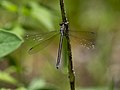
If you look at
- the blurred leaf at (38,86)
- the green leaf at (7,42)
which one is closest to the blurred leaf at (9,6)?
the blurred leaf at (38,86)

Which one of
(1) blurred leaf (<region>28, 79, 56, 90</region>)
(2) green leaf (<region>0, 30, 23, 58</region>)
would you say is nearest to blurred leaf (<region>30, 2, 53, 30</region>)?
(1) blurred leaf (<region>28, 79, 56, 90</region>)

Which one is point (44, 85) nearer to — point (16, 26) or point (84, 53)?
point (16, 26)

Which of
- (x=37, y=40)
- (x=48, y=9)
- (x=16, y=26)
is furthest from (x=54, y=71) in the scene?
(x=37, y=40)

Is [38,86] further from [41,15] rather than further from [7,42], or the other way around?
[7,42]

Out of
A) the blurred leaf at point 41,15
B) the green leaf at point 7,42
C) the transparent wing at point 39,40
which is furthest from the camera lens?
the blurred leaf at point 41,15

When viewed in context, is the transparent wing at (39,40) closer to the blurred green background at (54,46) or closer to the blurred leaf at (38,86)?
the blurred green background at (54,46)

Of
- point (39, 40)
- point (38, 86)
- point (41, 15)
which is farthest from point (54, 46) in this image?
point (39, 40)
